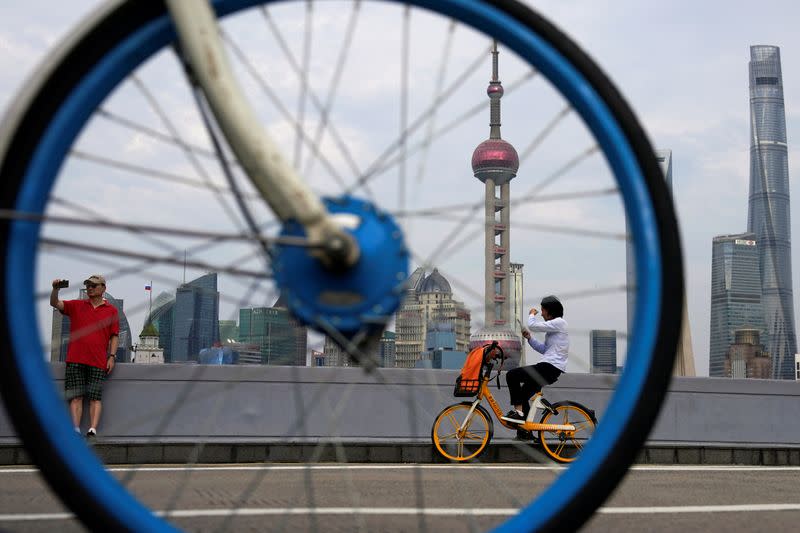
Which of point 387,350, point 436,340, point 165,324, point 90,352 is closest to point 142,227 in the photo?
point 387,350

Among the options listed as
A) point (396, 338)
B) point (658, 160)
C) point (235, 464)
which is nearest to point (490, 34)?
point (658, 160)

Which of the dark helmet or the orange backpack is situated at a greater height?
the dark helmet

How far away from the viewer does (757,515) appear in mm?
4750

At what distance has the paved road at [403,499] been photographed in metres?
4.06

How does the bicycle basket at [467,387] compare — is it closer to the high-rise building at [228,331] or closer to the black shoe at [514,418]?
the black shoe at [514,418]

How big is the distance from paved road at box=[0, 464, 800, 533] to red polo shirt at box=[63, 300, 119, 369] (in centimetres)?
151

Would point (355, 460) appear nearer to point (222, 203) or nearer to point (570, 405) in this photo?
point (570, 405)

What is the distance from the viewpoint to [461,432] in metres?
9.15

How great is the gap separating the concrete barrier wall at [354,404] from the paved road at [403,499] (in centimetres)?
142

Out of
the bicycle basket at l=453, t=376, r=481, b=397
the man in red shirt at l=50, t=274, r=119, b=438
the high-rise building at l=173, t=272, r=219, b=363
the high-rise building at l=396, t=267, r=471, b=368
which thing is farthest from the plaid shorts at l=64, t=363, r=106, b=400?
the high-rise building at l=396, t=267, r=471, b=368

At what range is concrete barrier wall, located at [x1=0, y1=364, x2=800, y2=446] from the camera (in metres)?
9.41

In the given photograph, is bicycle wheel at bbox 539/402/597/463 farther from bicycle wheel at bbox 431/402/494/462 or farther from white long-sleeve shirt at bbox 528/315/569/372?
white long-sleeve shirt at bbox 528/315/569/372

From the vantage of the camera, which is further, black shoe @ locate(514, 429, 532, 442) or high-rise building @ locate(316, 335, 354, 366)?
black shoe @ locate(514, 429, 532, 442)

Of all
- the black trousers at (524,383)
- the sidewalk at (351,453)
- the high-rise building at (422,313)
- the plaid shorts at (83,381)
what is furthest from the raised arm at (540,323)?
the high-rise building at (422,313)
